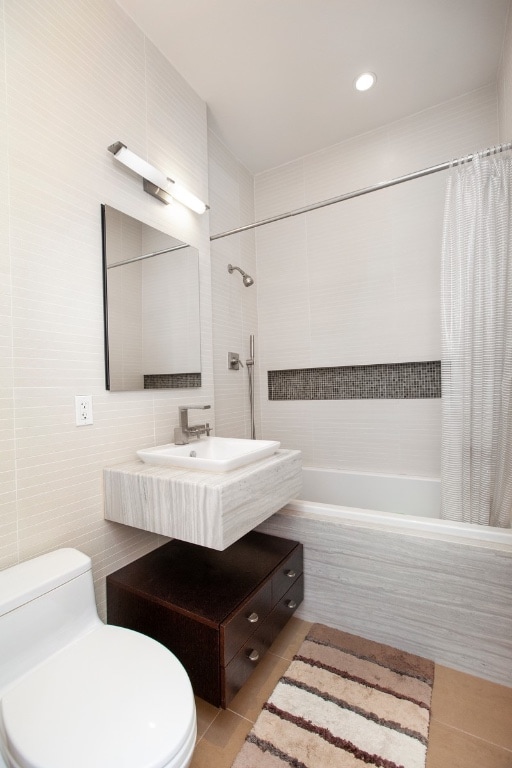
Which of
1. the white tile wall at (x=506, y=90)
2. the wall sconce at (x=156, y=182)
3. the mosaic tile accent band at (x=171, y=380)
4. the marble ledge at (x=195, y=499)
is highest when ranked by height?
the white tile wall at (x=506, y=90)

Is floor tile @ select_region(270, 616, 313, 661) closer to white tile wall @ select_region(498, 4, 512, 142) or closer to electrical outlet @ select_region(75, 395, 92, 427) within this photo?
electrical outlet @ select_region(75, 395, 92, 427)

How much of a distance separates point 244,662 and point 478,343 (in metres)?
1.60

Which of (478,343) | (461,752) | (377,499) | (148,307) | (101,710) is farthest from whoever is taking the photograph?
(377,499)

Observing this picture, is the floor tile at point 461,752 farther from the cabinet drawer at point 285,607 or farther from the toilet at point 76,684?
the toilet at point 76,684

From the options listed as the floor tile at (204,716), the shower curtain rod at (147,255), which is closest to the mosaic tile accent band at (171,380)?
the shower curtain rod at (147,255)

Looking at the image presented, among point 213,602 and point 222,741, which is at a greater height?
point 213,602

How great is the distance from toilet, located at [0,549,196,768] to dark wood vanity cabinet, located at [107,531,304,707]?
0.18m

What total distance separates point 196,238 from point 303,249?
1022 millimetres

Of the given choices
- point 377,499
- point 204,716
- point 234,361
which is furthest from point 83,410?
point 377,499

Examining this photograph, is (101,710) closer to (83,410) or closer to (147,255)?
(83,410)

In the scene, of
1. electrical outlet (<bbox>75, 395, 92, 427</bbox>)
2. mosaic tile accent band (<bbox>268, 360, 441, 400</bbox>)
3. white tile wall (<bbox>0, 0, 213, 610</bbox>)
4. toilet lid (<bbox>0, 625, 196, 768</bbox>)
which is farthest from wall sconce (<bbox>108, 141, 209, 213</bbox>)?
toilet lid (<bbox>0, 625, 196, 768</bbox>)

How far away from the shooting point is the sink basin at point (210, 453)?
4.19 ft

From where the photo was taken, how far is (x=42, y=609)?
974mm

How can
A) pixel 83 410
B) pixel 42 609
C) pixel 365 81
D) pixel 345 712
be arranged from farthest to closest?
pixel 365 81 → pixel 83 410 → pixel 345 712 → pixel 42 609
